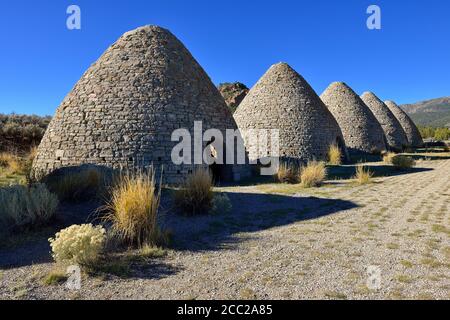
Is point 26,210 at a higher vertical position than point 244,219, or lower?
higher

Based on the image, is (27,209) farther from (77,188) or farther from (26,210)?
(77,188)

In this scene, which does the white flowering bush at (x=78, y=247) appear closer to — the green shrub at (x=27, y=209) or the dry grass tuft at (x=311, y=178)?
the green shrub at (x=27, y=209)

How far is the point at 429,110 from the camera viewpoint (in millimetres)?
155000

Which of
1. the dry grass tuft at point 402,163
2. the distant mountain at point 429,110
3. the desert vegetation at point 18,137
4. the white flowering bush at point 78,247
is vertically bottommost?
the white flowering bush at point 78,247

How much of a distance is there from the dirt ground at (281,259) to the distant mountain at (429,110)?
136 meters

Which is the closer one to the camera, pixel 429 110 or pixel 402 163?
pixel 402 163

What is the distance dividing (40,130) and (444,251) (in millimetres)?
19851

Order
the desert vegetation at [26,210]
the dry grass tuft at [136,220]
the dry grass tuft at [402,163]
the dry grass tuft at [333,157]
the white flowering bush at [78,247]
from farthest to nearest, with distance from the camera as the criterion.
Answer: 1. the dry grass tuft at [333,157]
2. the dry grass tuft at [402,163]
3. the desert vegetation at [26,210]
4. the dry grass tuft at [136,220]
5. the white flowering bush at [78,247]

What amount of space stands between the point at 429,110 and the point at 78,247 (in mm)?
181871

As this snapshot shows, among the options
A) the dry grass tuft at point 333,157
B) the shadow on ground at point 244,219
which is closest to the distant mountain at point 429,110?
the dry grass tuft at point 333,157

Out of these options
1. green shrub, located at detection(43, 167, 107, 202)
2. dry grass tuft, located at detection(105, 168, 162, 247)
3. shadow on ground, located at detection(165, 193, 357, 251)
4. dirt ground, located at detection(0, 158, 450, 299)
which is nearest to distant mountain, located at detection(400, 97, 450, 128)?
shadow on ground, located at detection(165, 193, 357, 251)

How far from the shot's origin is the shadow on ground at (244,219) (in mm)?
4960

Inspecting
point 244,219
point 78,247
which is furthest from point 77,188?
point 78,247
